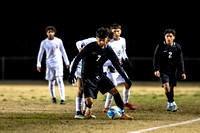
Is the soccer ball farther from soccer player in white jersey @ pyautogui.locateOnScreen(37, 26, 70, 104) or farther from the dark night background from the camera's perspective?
the dark night background

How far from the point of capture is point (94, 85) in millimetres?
10383

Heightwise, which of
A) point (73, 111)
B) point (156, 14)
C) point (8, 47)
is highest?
point (156, 14)

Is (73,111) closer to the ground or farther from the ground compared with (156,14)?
closer to the ground

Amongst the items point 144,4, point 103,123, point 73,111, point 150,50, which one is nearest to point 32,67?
point 150,50

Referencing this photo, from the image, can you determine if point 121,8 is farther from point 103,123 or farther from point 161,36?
point 103,123

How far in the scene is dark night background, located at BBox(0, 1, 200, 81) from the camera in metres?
30.3

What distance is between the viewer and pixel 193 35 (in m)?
32.0

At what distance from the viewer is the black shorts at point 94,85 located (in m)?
10.3

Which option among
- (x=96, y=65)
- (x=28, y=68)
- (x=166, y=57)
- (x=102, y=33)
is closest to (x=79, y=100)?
(x=96, y=65)

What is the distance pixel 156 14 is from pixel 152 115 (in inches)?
888

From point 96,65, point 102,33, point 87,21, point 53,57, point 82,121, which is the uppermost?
point 87,21

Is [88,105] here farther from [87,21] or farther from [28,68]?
[87,21]

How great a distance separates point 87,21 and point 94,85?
23.8 m

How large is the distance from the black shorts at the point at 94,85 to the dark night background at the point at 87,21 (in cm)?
1944
